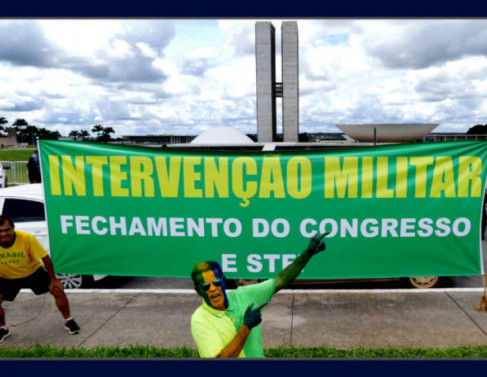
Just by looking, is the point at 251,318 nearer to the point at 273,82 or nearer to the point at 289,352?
the point at 289,352

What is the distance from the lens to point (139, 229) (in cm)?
562

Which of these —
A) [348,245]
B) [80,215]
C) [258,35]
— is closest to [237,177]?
[348,245]

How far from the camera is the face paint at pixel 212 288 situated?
265cm

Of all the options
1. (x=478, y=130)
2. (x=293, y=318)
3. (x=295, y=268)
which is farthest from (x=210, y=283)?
(x=478, y=130)

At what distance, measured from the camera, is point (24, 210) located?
6.71 metres

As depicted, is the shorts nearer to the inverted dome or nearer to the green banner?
the green banner

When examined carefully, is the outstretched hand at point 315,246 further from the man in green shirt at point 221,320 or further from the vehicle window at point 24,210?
the vehicle window at point 24,210

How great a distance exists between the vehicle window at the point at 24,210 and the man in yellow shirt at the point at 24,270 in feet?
4.83

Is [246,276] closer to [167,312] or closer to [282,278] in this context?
[167,312]

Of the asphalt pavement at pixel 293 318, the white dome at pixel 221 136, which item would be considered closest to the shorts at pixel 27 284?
the asphalt pavement at pixel 293 318

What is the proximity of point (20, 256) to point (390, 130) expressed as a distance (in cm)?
4420

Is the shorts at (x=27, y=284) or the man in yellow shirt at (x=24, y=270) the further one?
the shorts at (x=27, y=284)

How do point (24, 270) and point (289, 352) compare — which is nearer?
point (289, 352)

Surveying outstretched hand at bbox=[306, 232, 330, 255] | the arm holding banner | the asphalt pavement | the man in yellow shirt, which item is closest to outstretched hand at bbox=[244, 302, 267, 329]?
the arm holding banner
